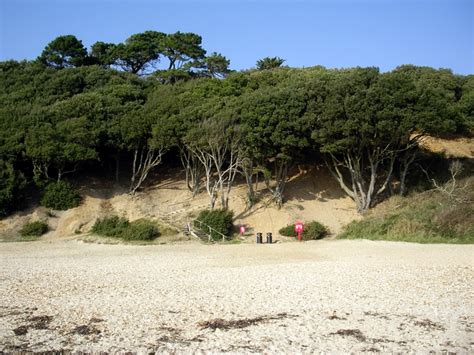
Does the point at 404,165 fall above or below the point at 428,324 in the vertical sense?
above

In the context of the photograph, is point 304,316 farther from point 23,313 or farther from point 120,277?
point 120,277

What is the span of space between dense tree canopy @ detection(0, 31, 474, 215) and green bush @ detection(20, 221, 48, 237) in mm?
2136

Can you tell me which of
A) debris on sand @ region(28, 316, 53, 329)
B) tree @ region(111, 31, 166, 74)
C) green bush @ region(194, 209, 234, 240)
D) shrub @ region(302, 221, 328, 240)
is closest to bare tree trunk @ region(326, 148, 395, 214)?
shrub @ region(302, 221, 328, 240)

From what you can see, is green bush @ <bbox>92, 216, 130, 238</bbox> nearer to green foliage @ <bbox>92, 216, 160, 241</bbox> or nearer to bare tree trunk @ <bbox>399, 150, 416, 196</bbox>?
green foliage @ <bbox>92, 216, 160, 241</bbox>

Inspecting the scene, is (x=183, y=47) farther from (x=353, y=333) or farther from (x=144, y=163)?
(x=353, y=333)

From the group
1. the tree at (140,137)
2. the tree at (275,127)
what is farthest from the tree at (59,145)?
the tree at (275,127)

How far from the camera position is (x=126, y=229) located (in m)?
28.5

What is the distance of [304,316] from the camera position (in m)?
9.45

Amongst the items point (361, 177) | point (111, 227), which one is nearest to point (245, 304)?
point (111, 227)

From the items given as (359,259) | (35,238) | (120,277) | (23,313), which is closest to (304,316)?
(23,313)

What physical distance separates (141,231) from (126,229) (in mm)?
1339

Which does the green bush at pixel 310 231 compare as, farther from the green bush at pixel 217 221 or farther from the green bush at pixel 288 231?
the green bush at pixel 217 221

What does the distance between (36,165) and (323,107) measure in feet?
63.6

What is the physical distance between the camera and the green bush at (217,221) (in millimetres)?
27766
